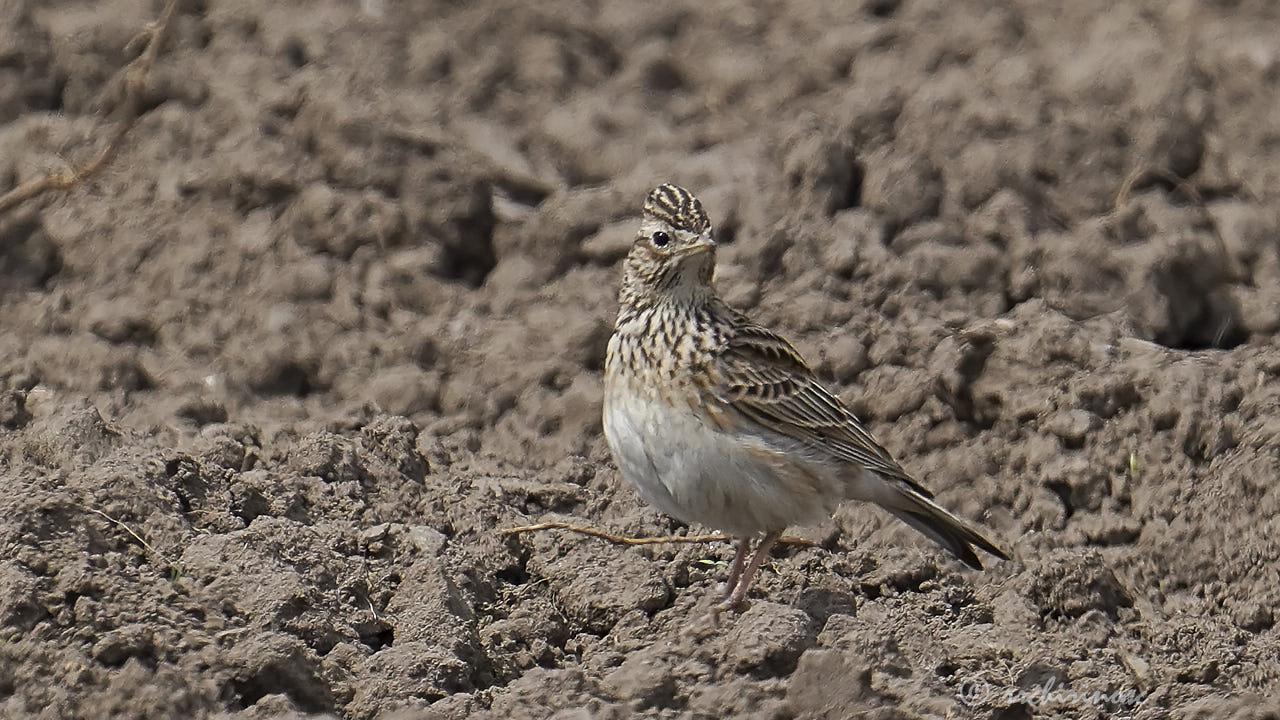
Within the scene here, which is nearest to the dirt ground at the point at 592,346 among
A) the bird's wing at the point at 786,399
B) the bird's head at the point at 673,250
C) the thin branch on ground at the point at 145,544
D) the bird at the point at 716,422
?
the thin branch on ground at the point at 145,544

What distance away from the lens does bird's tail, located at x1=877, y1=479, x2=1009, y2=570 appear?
6828mm

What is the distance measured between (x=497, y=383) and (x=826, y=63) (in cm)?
359

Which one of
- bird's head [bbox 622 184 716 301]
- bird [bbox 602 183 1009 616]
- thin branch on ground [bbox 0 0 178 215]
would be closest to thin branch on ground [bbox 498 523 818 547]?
bird [bbox 602 183 1009 616]

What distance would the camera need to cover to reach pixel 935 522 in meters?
6.94

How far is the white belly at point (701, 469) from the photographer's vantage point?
20.8ft

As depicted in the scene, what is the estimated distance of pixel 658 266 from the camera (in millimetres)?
6645

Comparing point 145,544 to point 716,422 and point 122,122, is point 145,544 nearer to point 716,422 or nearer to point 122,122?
point 716,422

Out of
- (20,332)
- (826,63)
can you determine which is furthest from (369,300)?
(826,63)

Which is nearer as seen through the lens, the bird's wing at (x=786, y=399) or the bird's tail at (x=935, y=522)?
the bird's wing at (x=786, y=399)

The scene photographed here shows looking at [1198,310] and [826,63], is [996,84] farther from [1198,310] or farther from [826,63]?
[1198,310]

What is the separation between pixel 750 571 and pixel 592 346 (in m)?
2.11

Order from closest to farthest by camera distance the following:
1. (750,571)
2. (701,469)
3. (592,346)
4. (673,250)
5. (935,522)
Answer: (701,469)
(750,571)
(673,250)
(935,522)
(592,346)

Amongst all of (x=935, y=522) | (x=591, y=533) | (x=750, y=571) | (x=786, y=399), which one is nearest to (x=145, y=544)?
(x=591, y=533)

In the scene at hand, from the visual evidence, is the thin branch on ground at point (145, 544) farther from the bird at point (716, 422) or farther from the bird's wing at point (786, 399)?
the bird's wing at point (786, 399)
